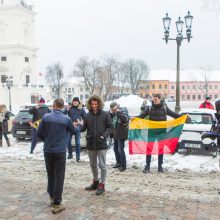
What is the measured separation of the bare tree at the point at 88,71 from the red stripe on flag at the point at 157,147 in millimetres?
75707

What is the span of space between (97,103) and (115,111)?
9.90 ft

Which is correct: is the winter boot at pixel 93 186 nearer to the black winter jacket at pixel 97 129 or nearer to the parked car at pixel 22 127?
the black winter jacket at pixel 97 129

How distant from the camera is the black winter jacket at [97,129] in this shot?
772 centimetres

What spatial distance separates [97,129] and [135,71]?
103m

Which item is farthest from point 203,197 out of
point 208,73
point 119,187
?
point 208,73

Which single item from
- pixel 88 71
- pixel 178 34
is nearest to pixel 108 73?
pixel 88 71

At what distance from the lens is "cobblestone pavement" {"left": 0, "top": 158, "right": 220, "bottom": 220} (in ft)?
21.6

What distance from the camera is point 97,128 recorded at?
7.73 meters

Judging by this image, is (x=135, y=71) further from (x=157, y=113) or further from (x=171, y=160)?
(x=157, y=113)

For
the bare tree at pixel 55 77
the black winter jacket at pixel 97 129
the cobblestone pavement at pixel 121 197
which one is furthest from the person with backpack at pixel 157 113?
the bare tree at pixel 55 77

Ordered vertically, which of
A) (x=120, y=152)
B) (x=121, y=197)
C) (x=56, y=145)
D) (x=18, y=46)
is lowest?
(x=121, y=197)

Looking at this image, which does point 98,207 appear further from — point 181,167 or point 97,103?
point 181,167

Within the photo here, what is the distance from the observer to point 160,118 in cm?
1045

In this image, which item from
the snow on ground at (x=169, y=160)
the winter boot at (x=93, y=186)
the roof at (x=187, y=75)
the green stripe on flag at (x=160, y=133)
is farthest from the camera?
the roof at (x=187, y=75)
